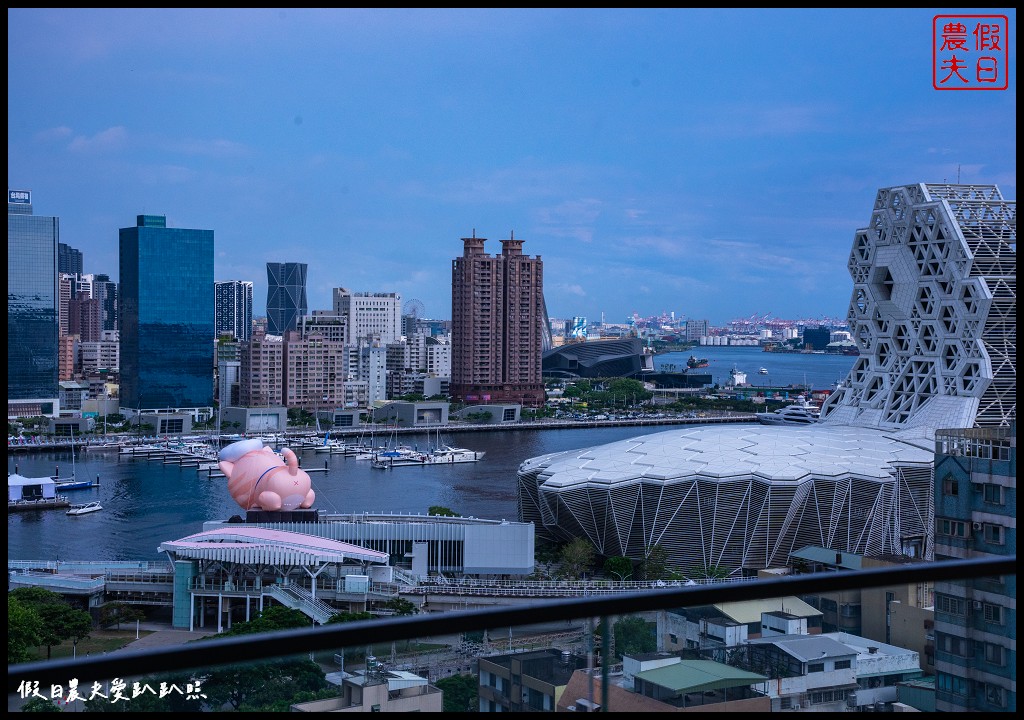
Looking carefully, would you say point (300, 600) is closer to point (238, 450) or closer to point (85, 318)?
point (238, 450)

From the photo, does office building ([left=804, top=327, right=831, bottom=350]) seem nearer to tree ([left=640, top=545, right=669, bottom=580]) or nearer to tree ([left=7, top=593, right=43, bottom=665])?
tree ([left=640, top=545, right=669, bottom=580])

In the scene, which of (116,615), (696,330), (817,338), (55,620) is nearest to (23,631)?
(55,620)

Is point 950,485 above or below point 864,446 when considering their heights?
above

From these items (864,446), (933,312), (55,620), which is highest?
(933,312)

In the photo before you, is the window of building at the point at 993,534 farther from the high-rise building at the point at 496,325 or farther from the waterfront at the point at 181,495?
the high-rise building at the point at 496,325

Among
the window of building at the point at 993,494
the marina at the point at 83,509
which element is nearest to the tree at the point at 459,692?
the window of building at the point at 993,494

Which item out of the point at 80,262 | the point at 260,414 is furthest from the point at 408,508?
the point at 80,262
